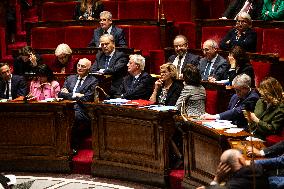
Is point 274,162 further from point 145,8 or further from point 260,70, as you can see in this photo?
point 145,8

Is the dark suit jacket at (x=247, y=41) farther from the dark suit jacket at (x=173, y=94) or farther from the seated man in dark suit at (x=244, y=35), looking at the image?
the dark suit jacket at (x=173, y=94)

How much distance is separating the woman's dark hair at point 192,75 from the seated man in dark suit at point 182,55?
1153 mm

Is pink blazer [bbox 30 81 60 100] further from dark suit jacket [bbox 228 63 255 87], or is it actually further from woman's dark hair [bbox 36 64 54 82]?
dark suit jacket [bbox 228 63 255 87]

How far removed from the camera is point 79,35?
25.7ft

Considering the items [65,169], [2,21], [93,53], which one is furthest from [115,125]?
[2,21]

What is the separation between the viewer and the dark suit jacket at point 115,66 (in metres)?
6.53

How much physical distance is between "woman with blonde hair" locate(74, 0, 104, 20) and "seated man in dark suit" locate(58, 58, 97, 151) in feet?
5.73

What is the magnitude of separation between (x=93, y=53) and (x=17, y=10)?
2.48m

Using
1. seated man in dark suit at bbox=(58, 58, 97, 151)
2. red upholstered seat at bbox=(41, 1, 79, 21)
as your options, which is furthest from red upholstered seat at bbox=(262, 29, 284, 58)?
red upholstered seat at bbox=(41, 1, 79, 21)

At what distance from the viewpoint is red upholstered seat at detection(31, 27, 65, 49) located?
7875 millimetres

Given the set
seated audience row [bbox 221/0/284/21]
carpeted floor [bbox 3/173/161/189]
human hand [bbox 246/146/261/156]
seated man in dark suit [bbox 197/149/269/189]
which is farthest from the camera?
seated audience row [bbox 221/0/284/21]

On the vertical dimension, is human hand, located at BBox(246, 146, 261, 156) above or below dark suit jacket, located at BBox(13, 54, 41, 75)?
below

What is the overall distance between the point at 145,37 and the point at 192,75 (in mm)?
2166

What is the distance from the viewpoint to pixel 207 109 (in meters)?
5.66
